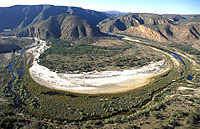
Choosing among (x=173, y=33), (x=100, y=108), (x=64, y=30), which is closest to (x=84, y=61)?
(x=100, y=108)

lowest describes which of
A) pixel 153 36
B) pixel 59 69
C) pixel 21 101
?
pixel 21 101

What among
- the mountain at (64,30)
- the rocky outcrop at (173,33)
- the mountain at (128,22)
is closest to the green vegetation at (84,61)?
the mountain at (64,30)

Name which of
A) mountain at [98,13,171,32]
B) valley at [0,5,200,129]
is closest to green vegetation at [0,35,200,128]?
valley at [0,5,200,129]

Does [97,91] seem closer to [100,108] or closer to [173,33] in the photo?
[100,108]

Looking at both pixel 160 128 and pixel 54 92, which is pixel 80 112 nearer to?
pixel 54 92

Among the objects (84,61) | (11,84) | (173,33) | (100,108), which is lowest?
(11,84)

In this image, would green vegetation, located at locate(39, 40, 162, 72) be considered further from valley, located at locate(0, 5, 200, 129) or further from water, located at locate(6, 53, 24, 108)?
water, located at locate(6, 53, 24, 108)

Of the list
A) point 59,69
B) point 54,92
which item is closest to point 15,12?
point 59,69
